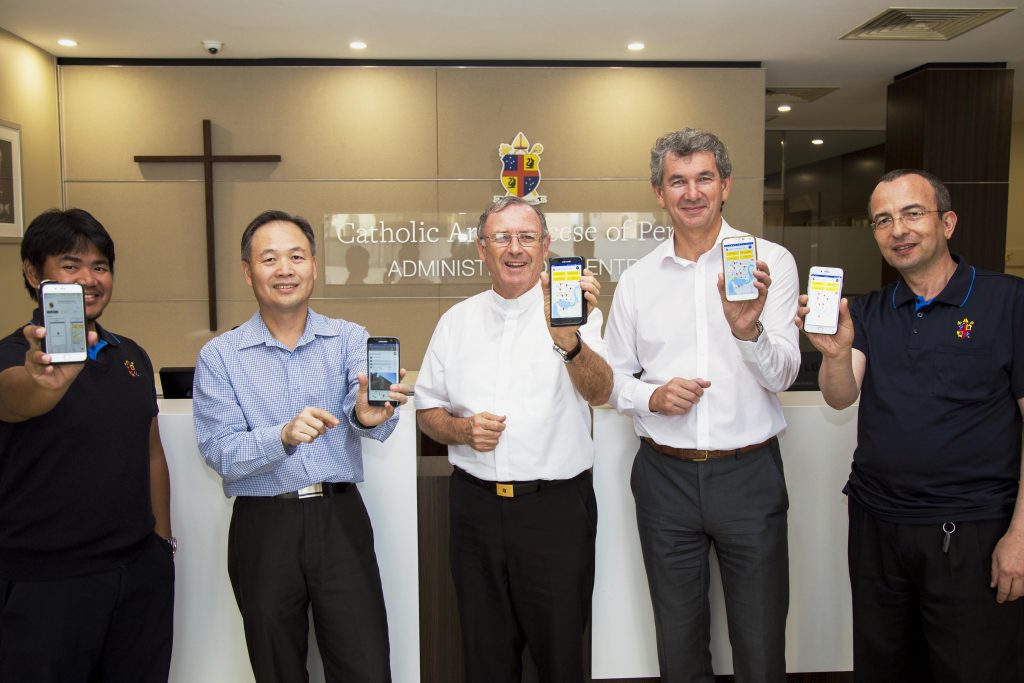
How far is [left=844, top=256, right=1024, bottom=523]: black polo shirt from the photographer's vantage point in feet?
6.03

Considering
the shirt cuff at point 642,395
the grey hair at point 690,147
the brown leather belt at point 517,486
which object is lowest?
the brown leather belt at point 517,486

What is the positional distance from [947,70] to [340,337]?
625 cm

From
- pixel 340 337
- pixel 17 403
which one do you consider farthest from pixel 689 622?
pixel 17 403

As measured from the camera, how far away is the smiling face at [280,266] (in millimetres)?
1835

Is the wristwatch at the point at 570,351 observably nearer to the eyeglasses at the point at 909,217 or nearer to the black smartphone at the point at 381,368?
the black smartphone at the point at 381,368

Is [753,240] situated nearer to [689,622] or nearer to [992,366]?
[992,366]

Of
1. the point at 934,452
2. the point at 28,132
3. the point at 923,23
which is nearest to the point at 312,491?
the point at 934,452

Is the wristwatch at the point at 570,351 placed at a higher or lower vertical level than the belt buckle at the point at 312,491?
higher

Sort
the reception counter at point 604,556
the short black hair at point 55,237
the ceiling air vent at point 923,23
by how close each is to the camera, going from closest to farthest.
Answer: the short black hair at point 55,237 → the reception counter at point 604,556 → the ceiling air vent at point 923,23

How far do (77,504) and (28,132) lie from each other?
186 inches

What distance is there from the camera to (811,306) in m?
1.85

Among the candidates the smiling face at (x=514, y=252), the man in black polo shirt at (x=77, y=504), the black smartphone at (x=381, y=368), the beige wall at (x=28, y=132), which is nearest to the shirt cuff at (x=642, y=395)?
the smiling face at (x=514, y=252)

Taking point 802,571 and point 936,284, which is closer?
point 936,284

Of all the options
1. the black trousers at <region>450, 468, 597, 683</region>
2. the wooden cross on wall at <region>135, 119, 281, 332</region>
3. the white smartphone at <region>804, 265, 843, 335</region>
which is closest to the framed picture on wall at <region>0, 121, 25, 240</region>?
the wooden cross on wall at <region>135, 119, 281, 332</region>
